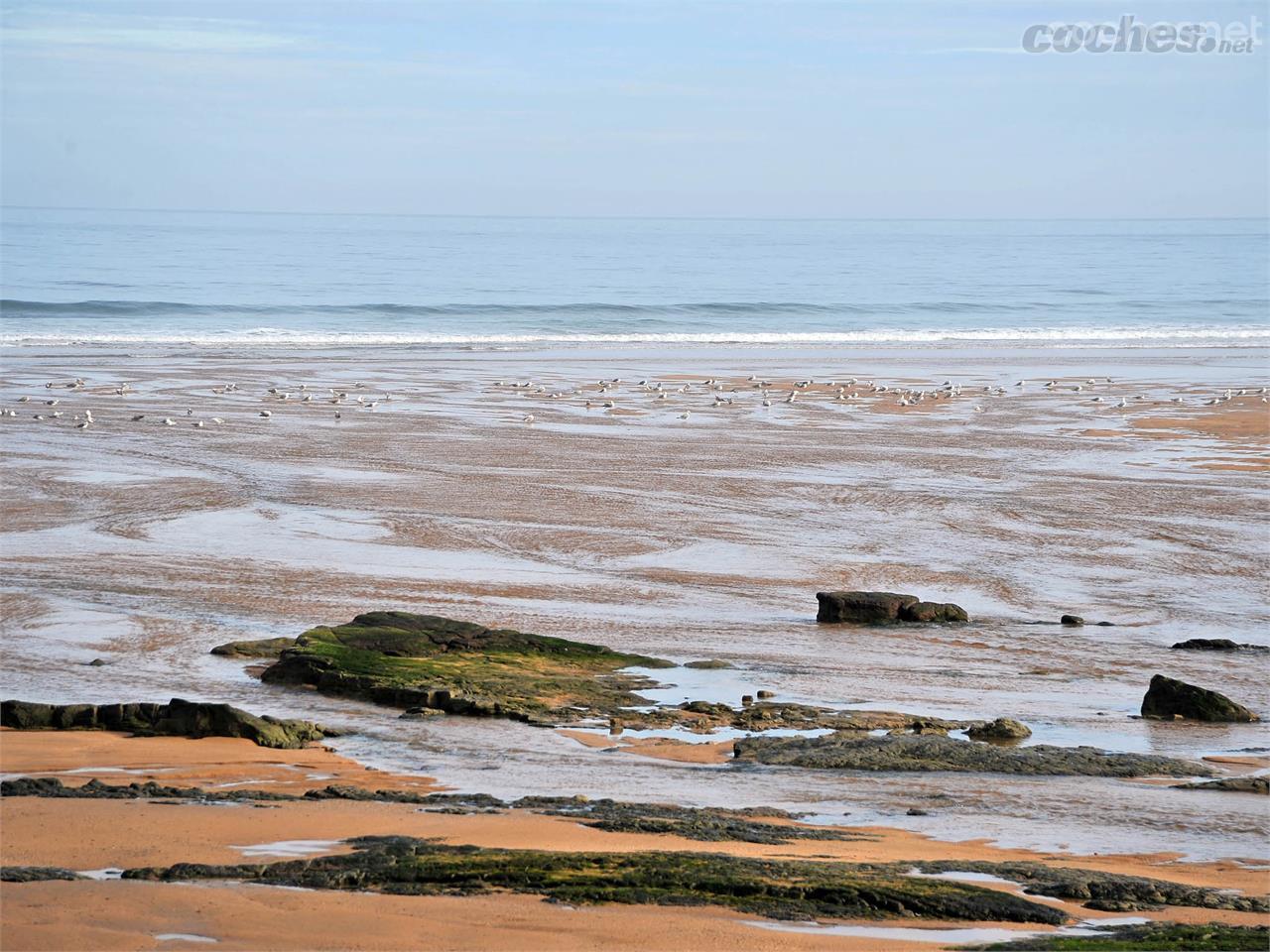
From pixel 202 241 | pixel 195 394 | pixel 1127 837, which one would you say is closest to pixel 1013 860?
pixel 1127 837

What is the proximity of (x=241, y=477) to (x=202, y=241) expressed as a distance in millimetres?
114106

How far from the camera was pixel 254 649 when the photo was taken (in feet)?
43.6

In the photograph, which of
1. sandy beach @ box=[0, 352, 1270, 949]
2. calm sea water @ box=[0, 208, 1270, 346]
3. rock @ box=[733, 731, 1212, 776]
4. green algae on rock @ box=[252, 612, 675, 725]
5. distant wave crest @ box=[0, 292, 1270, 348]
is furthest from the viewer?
calm sea water @ box=[0, 208, 1270, 346]

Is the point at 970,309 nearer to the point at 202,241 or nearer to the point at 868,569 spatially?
the point at 868,569

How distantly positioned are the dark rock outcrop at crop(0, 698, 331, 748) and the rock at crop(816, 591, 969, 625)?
5.73m

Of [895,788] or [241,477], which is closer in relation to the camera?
[895,788]

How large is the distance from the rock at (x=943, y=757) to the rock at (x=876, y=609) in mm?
4053

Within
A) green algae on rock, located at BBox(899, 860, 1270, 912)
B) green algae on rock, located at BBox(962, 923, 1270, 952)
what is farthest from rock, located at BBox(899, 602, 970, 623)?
green algae on rock, located at BBox(962, 923, 1270, 952)

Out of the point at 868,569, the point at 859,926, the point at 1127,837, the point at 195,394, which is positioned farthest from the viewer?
the point at 195,394

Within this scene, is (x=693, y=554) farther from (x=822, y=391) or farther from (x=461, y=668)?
(x=822, y=391)

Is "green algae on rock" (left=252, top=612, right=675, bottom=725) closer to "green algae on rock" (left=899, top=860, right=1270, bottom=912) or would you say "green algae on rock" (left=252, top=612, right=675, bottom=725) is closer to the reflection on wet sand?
the reflection on wet sand

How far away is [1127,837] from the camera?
9102 millimetres

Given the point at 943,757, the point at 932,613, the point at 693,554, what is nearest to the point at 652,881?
the point at 943,757

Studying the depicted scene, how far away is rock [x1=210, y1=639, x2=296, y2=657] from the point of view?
43.3 ft
